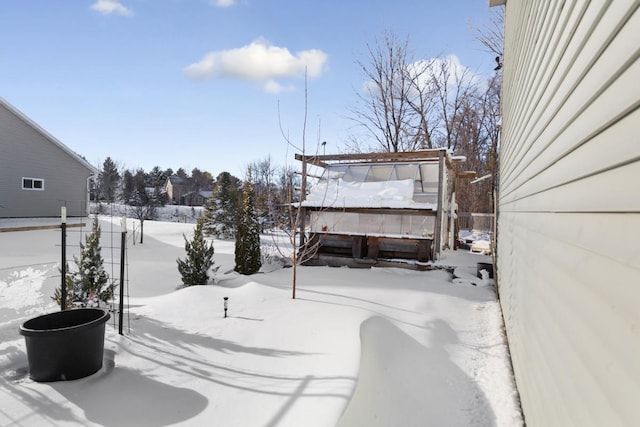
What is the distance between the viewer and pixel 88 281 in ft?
19.2

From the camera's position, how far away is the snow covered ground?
107 inches

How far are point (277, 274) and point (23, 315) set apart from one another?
513 centimetres

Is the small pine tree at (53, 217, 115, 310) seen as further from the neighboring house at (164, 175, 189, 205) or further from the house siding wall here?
the neighboring house at (164, 175, 189, 205)

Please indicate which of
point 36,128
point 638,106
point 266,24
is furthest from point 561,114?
point 36,128

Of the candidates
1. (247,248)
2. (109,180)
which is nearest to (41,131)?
(247,248)

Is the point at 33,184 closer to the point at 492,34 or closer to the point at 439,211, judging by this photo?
the point at 439,211

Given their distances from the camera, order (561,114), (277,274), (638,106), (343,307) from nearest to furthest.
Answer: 1. (638,106)
2. (561,114)
3. (343,307)
4. (277,274)

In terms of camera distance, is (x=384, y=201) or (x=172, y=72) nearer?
(x=384, y=201)

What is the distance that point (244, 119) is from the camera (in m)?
13.9

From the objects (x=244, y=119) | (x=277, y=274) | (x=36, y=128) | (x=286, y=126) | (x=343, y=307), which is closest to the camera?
(x=343, y=307)

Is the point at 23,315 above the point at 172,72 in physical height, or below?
below

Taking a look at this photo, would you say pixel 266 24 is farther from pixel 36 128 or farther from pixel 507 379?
pixel 36 128

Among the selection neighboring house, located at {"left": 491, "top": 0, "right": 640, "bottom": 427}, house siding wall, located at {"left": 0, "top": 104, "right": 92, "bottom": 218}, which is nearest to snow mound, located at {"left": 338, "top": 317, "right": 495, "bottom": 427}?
neighboring house, located at {"left": 491, "top": 0, "right": 640, "bottom": 427}

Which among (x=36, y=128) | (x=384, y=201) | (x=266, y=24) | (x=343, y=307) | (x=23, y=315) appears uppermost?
(x=266, y=24)
